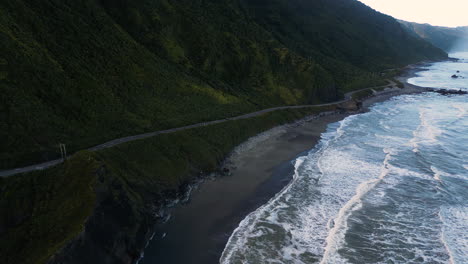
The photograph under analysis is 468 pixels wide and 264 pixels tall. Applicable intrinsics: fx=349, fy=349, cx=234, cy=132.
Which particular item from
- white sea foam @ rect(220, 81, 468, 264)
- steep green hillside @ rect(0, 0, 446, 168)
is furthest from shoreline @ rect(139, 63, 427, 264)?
steep green hillside @ rect(0, 0, 446, 168)

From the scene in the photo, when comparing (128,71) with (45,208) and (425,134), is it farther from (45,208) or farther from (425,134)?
(425,134)

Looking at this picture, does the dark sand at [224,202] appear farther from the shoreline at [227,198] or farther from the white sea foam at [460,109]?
the white sea foam at [460,109]

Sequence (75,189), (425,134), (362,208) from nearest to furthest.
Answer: (75,189)
(362,208)
(425,134)

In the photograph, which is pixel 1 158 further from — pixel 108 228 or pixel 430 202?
pixel 430 202

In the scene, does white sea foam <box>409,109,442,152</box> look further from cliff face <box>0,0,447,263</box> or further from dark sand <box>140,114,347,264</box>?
cliff face <box>0,0,447,263</box>

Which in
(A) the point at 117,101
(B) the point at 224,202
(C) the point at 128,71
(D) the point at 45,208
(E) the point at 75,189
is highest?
(C) the point at 128,71

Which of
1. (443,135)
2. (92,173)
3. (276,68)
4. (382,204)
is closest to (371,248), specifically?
(382,204)

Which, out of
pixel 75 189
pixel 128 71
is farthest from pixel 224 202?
pixel 128 71
